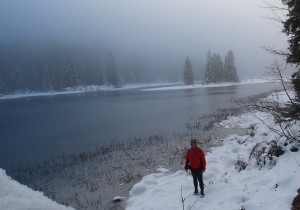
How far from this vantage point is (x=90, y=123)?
3381 centimetres

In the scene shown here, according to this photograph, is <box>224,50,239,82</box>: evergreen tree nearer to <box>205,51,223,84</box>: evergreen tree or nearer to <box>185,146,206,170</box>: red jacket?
<box>205,51,223,84</box>: evergreen tree

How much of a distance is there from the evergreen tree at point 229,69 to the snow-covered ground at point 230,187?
81813 mm

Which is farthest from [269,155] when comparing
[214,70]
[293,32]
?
[214,70]

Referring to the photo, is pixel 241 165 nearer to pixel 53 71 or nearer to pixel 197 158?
pixel 197 158

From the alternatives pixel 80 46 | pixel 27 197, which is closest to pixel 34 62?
pixel 80 46

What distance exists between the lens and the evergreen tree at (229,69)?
9241 cm

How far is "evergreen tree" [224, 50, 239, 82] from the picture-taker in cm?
9241

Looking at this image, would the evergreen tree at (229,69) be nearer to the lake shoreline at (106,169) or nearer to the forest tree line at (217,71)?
the forest tree line at (217,71)

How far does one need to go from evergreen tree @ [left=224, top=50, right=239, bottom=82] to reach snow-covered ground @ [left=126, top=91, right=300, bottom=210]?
81.8 meters

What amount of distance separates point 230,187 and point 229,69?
87.8 m

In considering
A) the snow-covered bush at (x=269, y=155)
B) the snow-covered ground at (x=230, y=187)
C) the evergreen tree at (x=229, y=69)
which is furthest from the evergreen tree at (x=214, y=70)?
the snow-covered bush at (x=269, y=155)

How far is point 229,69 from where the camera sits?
92500 millimetres

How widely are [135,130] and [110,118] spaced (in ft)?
31.6

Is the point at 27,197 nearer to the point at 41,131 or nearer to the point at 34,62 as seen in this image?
the point at 41,131
